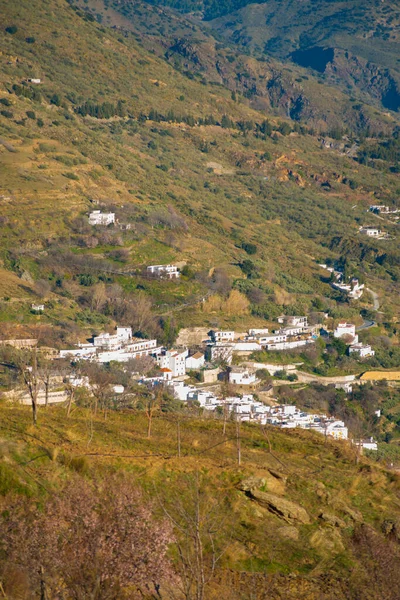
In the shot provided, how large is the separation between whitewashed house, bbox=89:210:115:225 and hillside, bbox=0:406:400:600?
4848 cm

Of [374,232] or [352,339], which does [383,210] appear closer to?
[374,232]

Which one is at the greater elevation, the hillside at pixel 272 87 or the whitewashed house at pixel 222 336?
the whitewashed house at pixel 222 336

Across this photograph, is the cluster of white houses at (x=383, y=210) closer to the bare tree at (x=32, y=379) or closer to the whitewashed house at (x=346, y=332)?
the whitewashed house at (x=346, y=332)

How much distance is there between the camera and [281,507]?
17.9 metres

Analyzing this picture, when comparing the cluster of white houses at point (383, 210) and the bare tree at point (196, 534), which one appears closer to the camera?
the bare tree at point (196, 534)

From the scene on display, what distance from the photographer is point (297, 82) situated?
19212 cm

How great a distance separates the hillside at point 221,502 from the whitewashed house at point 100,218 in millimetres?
48480

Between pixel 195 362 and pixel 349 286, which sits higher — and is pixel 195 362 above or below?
above

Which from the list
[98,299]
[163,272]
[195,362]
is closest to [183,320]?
[98,299]

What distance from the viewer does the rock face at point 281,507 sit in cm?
1781

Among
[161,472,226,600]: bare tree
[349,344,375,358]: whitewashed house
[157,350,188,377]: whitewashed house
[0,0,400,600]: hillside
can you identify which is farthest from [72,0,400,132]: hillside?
[161,472,226,600]: bare tree

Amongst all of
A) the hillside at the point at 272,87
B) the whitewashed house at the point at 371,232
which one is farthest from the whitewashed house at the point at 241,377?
the hillside at the point at 272,87

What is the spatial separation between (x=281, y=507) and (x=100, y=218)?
5398cm

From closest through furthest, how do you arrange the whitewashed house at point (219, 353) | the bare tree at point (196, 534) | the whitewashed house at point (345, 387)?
1. the bare tree at point (196, 534)
2. the whitewashed house at point (345, 387)
3. the whitewashed house at point (219, 353)
